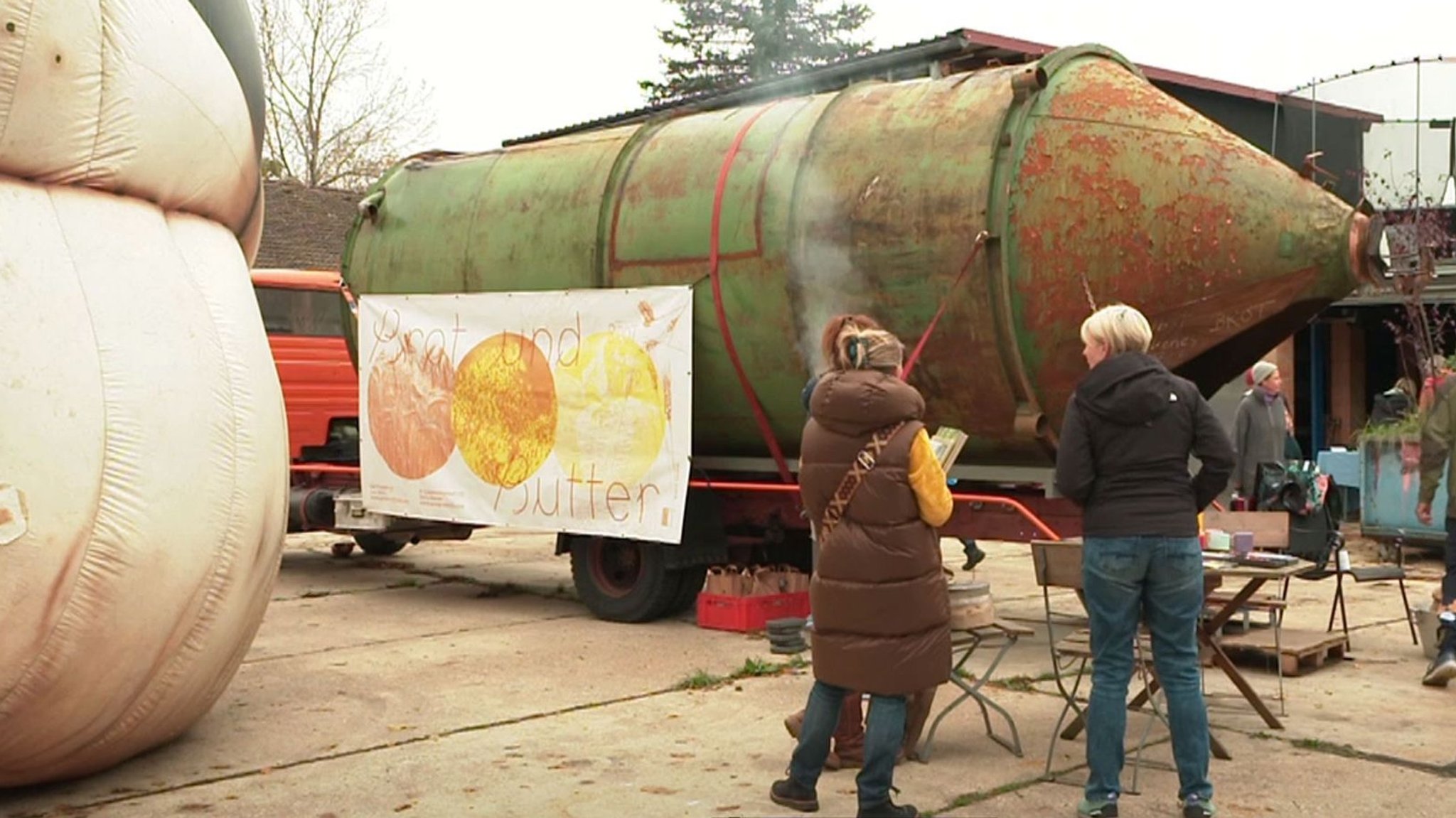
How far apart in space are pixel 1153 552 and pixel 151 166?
148 inches

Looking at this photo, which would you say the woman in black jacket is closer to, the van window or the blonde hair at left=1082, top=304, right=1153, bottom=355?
the blonde hair at left=1082, top=304, right=1153, bottom=355

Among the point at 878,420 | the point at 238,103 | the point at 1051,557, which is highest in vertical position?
the point at 238,103

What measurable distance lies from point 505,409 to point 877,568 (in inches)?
207

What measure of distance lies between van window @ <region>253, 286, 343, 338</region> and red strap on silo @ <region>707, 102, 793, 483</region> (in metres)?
5.65

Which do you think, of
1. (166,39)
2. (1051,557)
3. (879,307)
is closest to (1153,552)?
(1051,557)

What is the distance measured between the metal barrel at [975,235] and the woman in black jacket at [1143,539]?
2544mm

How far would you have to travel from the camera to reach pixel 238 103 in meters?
6.09

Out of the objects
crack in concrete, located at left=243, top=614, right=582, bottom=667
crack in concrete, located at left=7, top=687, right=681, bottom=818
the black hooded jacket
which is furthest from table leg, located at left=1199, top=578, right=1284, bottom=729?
crack in concrete, located at left=243, top=614, right=582, bottom=667

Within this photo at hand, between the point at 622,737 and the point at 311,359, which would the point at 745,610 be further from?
the point at 311,359

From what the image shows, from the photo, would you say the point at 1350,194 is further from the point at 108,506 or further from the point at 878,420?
the point at 108,506

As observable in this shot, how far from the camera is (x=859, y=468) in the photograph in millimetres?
5059

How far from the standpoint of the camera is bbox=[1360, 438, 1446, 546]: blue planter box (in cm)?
1273

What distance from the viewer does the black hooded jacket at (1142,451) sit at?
5.02 m

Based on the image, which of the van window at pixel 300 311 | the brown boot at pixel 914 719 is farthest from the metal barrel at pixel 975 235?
the van window at pixel 300 311
